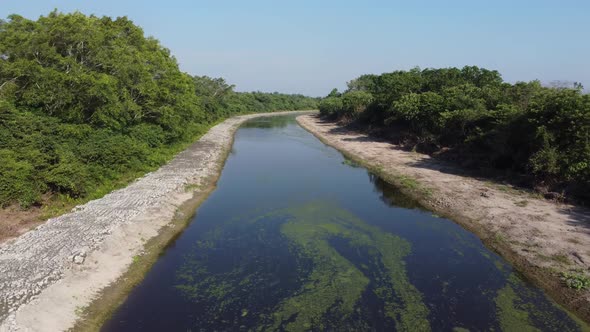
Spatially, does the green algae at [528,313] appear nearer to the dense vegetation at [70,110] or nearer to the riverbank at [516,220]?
the riverbank at [516,220]

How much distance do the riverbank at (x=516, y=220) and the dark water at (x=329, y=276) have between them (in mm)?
787

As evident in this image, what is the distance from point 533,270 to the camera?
16.4 m

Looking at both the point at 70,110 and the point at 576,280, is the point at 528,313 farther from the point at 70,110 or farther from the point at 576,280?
the point at 70,110

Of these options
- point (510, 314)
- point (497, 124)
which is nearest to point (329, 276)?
point (510, 314)

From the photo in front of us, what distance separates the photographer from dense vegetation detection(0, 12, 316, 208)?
21.5 metres

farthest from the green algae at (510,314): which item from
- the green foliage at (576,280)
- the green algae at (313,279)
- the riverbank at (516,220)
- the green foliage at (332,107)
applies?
→ the green foliage at (332,107)

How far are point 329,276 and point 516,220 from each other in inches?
451

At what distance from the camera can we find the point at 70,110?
26.7m

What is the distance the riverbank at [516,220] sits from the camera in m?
15.8

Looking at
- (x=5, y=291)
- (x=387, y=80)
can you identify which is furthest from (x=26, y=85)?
(x=387, y=80)

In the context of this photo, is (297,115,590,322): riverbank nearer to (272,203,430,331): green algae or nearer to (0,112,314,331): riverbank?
(272,203,430,331): green algae

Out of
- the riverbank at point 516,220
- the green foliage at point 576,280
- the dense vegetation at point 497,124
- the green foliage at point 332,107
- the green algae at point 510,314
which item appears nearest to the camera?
the green algae at point 510,314

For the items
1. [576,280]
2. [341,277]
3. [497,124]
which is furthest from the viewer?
[497,124]

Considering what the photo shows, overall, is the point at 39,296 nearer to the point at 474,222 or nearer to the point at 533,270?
the point at 533,270
